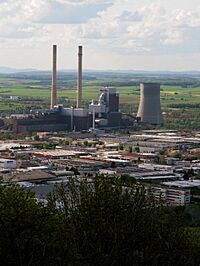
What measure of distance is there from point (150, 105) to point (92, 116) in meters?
6.21

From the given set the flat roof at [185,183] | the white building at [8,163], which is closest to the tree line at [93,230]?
the flat roof at [185,183]

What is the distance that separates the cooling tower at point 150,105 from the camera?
66.6m

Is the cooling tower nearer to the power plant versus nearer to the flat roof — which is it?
the power plant

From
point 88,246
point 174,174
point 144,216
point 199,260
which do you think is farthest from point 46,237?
point 174,174

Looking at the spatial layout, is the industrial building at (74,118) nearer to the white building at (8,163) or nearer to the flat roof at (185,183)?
the white building at (8,163)

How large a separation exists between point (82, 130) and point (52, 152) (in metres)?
15.6

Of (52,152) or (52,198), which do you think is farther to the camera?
(52,152)

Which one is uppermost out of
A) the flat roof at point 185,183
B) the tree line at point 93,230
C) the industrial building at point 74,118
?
the tree line at point 93,230

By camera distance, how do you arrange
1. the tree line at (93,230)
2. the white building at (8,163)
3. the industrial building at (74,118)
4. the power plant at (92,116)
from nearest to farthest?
the tree line at (93,230) → the white building at (8,163) → the industrial building at (74,118) → the power plant at (92,116)

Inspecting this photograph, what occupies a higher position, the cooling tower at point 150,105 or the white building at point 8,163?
the cooling tower at point 150,105

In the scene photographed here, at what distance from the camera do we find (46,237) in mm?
12609

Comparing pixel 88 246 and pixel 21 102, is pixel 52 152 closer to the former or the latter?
pixel 88 246

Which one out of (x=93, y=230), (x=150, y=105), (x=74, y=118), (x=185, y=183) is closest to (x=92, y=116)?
(x=74, y=118)

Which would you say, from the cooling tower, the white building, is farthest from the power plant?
the white building
